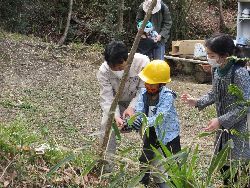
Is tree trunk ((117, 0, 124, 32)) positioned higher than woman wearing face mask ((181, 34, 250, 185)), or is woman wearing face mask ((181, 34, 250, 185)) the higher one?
tree trunk ((117, 0, 124, 32))

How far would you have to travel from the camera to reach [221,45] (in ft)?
12.6

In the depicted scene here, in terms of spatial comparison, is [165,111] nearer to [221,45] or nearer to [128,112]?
[128,112]

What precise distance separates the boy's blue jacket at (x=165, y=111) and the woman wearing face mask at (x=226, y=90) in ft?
1.25

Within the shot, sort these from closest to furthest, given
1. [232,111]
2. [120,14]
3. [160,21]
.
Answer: [232,111] → [160,21] → [120,14]

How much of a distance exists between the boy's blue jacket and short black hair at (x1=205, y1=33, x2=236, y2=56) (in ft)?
1.80

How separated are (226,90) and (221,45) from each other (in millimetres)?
335

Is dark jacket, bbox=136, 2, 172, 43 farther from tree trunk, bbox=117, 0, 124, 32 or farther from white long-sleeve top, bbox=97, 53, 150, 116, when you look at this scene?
tree trunk, bbox=117, 0, 124, 32

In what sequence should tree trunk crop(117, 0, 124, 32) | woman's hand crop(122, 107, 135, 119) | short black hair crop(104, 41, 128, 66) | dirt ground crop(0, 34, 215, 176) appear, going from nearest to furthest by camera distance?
1. short black hair crop(104, 41, 128, 66)
2. woman's hand crop(122, 107, 135, 119)
3. dirt ground crop(0, 34, 215, 176)
4. tree trunk crop(117, 0, 124, 32)

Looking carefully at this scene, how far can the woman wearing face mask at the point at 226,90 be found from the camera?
3811mm

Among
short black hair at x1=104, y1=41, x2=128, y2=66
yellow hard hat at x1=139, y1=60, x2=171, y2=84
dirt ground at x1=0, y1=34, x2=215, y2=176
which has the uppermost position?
short black hair at x1=104, y1=41, x2=128, y2=66

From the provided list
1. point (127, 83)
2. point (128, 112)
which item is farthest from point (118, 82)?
point (128, 112)

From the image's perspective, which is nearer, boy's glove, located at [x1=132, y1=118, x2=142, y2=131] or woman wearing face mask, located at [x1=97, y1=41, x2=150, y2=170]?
boy's glove, located at [x1=132, y1=118, x2=142, y2=131]

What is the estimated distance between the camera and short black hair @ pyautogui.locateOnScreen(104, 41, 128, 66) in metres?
4.35

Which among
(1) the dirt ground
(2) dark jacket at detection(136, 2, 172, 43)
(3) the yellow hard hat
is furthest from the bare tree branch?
(3) the yellow hard hat
